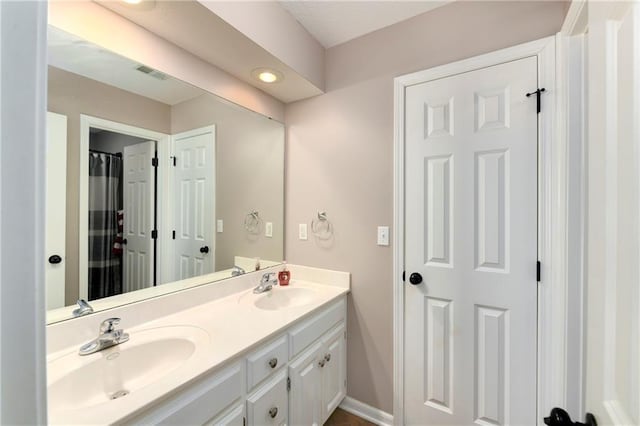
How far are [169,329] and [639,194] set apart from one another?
5.01 feet

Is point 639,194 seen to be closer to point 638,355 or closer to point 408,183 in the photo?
point 638,355

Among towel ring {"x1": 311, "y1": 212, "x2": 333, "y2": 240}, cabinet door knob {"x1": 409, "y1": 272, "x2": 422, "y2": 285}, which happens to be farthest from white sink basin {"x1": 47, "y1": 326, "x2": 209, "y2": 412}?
A: cabinet door knob {"x1": 409, "y1": 272, "x2": 422, "y2": 285}

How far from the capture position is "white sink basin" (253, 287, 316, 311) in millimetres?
1762

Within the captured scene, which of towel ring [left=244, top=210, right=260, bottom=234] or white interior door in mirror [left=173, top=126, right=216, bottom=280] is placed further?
towel ring [left=244, top=210, right=260, bottom=234]

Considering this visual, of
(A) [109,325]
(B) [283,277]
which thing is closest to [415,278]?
(B) [283,277]

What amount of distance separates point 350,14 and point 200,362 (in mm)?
1910

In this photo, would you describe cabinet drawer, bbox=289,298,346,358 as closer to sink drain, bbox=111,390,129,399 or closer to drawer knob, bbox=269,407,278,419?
drawer knob, bbox=269,407,278,419

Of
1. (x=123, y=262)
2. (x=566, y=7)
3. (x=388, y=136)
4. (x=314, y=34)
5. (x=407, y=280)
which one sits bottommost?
(x=407, y=280)

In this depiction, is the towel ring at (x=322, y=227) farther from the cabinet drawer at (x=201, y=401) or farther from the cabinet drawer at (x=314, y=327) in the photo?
the cabinet drawer at (x=201, y=401)

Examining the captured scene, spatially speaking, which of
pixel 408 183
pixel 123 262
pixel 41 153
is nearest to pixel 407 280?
pixel 408 183

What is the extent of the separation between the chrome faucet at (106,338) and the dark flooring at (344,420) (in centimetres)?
136

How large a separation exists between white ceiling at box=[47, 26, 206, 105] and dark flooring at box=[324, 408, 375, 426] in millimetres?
2137

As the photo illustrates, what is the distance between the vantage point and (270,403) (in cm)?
119

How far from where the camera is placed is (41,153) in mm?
317
